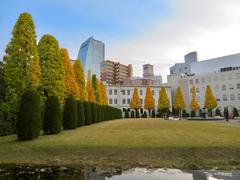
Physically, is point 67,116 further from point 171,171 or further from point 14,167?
point 171,171

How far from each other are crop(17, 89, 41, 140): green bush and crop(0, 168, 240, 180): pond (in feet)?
14.9

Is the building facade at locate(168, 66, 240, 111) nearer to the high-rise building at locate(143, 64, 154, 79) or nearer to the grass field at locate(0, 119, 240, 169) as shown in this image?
the grass field at locate(0, 119, 240, 169)

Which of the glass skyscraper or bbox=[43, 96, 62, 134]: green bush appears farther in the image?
the glass skyscraper

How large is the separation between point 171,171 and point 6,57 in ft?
51.6

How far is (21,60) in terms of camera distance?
16.9 meters

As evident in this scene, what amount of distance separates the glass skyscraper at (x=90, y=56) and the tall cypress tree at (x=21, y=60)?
9909 cm

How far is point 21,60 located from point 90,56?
112659 mm

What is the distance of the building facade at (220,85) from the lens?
219ft

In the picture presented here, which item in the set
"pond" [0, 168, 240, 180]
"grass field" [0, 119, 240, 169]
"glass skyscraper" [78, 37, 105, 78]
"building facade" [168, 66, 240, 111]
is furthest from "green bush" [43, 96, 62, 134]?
"glass skyscraper" [78, 37, 105, 78]

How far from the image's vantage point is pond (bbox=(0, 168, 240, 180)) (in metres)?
6.16

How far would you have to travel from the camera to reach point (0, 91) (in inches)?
801

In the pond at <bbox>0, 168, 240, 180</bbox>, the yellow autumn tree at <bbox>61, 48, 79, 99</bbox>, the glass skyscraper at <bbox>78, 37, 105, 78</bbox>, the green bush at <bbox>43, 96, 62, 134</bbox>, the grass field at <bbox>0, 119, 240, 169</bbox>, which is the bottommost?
the pond at <bbox>0, 168, 240, 180</bbox>

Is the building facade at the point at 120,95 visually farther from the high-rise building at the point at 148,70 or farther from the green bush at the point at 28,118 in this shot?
the high-rise building at the point at 148,70

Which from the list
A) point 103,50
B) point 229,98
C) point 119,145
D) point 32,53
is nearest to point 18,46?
point 32,53
